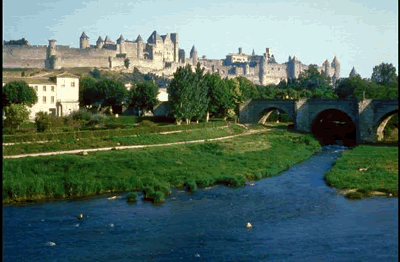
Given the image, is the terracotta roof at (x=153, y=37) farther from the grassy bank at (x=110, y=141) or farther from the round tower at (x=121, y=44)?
the grassy bank at (x=110, y=141)

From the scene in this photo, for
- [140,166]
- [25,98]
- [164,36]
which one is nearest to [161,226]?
[140,166]

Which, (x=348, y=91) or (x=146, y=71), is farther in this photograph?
(x=146, y=71)

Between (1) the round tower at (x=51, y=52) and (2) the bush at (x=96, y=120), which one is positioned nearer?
(2) the bush at (x=96, y=120)

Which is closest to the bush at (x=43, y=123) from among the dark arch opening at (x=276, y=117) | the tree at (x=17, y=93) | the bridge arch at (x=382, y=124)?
the tree at (x=17, y=93)

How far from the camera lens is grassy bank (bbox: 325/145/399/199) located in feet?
89.5

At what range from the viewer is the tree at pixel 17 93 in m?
53.3

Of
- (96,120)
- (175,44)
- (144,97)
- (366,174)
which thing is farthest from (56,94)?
(175,44)

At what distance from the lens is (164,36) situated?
498 feet

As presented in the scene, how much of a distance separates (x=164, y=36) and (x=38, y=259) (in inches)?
5407

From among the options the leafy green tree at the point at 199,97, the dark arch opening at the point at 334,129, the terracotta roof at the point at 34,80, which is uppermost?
the terracotta roof at the point at 34,80

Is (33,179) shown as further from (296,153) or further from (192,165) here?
(296,153)

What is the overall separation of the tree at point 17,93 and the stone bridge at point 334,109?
2417 cm

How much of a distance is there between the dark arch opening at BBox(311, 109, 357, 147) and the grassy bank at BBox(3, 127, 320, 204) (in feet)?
42.8

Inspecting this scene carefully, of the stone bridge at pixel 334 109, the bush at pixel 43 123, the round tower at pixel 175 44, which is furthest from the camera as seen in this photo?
the round tower at pixel 175 44
